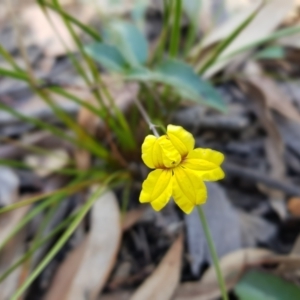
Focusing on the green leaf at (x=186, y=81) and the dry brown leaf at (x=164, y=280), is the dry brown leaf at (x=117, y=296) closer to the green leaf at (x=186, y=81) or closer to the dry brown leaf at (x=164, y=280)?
the dry brown leaf at (x=164, y=280)

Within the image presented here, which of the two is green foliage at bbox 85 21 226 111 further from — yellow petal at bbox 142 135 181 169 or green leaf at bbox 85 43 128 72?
yellow petal at bbox 142 135 181 169

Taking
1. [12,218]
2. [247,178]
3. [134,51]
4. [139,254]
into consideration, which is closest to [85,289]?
[139,254]

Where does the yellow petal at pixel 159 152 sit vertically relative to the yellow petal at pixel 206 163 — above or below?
above

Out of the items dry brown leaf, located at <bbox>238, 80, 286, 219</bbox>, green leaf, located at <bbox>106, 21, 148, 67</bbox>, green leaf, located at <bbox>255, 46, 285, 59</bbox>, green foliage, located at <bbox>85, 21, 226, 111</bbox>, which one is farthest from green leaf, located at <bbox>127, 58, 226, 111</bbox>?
green leaf, located at <bbox>255, 46, 285, 59</bbox>

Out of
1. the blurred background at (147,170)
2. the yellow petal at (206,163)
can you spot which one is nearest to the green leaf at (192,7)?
the blurred background at (147,170)

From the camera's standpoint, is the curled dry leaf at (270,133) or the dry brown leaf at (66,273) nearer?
the dry brown leaf at (66,273)

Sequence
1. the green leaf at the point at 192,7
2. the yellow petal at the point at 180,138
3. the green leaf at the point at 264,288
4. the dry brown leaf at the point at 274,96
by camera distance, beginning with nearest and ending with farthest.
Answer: the yellow petal at the point at 180,138 < the green leaf at the point at 264,288 < the dry brown leaf at the point at 274,96 < the green leaf at the point at 192,7

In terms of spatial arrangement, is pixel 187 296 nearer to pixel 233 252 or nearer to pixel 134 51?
pixel 233 252
